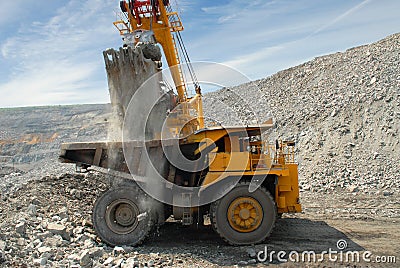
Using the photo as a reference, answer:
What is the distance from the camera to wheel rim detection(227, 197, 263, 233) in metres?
7.37

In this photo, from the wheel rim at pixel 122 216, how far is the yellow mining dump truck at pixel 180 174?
20 millimetres

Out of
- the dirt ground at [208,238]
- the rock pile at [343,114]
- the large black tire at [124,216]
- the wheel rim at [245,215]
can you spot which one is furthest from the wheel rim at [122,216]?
the rock pile at [343,114]

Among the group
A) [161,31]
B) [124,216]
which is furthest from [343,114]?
[124,216]

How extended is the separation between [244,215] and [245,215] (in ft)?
0.07

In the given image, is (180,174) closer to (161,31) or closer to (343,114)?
(161,31)

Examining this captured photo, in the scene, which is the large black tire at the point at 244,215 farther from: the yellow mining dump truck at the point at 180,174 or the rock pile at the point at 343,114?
the rock pile at the point at 343,114

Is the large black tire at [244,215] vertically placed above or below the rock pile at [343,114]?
below

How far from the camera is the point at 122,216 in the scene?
7.76 metres

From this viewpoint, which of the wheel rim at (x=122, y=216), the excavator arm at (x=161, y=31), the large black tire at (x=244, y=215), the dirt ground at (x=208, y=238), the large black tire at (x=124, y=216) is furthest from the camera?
the excavator arm at (x=161, y=31)

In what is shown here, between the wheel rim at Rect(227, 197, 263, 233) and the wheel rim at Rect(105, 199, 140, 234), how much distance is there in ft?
6.39

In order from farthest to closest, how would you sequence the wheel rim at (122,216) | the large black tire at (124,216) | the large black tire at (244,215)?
1. the wheel rim at (122,216)
2. the large black tire at (124,216)
3. the large black tire at (244,215)

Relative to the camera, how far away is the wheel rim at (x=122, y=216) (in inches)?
301

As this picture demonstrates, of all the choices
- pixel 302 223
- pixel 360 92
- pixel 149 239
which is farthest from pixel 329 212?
pixel 360 92

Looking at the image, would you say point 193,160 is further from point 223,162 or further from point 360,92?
point 360,92
